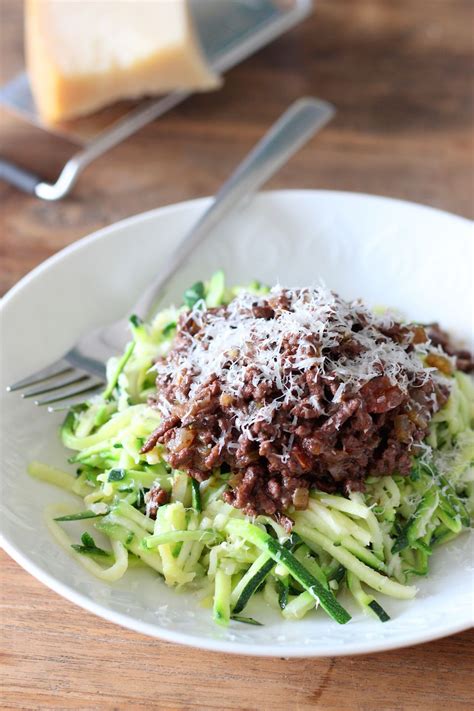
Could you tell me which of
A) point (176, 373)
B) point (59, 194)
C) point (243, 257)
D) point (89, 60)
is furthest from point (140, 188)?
point (176, 373)

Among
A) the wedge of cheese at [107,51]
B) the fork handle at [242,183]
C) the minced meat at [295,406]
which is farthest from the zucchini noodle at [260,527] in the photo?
the wedge of cheese at [107,51]

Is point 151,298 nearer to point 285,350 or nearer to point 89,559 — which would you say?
point 285,350

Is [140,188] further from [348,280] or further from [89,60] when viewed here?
[348,280]

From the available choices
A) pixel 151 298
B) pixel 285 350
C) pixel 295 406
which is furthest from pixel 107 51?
pixel 295 406

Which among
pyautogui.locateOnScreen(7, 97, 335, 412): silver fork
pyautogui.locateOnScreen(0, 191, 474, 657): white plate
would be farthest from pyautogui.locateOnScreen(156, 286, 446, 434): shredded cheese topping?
pyautogui.locateOnScreen(0, 191, 474, 657): white plate

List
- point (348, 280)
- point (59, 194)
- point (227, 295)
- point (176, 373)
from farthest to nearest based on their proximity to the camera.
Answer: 1. point (59, 194)
2. point (348, 280)
3. point (227, 295)
4. point (176, 373)
